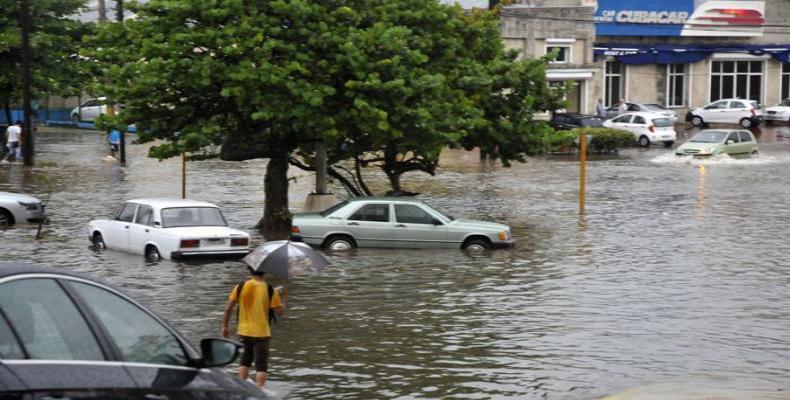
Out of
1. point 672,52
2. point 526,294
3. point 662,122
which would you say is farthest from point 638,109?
point 526,294

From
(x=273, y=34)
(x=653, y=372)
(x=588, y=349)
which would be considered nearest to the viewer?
(x=653, y=372)

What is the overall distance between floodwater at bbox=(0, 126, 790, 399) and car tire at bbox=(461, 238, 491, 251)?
0.43 metres

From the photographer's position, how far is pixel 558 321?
60.2ft

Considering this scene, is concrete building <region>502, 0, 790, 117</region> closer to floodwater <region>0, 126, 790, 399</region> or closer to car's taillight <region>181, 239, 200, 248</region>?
floodwater <region>0, 126, 790, 399</region>

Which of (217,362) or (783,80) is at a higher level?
(783,80)

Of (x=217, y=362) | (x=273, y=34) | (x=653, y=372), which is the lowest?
(x=653, y=372)

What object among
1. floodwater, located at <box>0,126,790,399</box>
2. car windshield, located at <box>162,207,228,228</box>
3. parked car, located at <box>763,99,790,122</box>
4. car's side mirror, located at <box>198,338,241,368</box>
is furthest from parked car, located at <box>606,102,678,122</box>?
car's side mirror, located at <box>198,338,241,368</box>

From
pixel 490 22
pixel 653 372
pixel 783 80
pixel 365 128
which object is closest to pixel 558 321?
pixel 653 372

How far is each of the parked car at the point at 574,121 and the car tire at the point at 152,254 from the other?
3488 centimetres

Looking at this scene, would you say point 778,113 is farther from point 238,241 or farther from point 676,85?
point 238,241

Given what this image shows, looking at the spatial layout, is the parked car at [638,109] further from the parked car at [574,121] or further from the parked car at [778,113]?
the parked car at [778,113]

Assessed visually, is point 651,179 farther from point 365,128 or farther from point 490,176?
point 365,128

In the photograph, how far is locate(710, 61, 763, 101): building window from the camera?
75000mm

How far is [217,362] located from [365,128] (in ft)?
67.3
